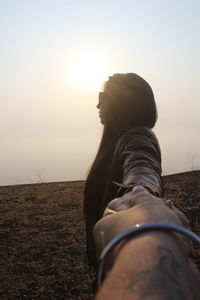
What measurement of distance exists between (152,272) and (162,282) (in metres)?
0.03

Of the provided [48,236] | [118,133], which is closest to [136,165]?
[118,133]

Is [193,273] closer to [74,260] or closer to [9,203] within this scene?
[74,260]

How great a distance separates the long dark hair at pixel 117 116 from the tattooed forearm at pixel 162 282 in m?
1.75

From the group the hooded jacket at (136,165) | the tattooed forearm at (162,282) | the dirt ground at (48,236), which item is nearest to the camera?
the tattooed forearm at (162,282)

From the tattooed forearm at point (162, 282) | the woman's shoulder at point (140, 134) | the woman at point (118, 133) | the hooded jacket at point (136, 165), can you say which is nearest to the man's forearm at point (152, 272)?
the tattooed forearm at point (162, 282)

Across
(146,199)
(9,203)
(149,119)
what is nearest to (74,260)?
(9,203)

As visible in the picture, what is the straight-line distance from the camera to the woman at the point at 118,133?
2.02 m

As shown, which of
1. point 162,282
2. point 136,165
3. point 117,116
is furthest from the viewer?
point 117,116

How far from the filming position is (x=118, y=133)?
252 centimetres

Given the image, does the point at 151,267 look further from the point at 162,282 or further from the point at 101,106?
the point at 101,106

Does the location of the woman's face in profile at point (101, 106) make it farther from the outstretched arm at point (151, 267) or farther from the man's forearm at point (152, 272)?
the man's forearm at point (152, 272)

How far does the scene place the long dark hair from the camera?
2371 millimetres

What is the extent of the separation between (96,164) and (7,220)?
561cm

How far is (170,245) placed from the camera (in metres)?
0.70
